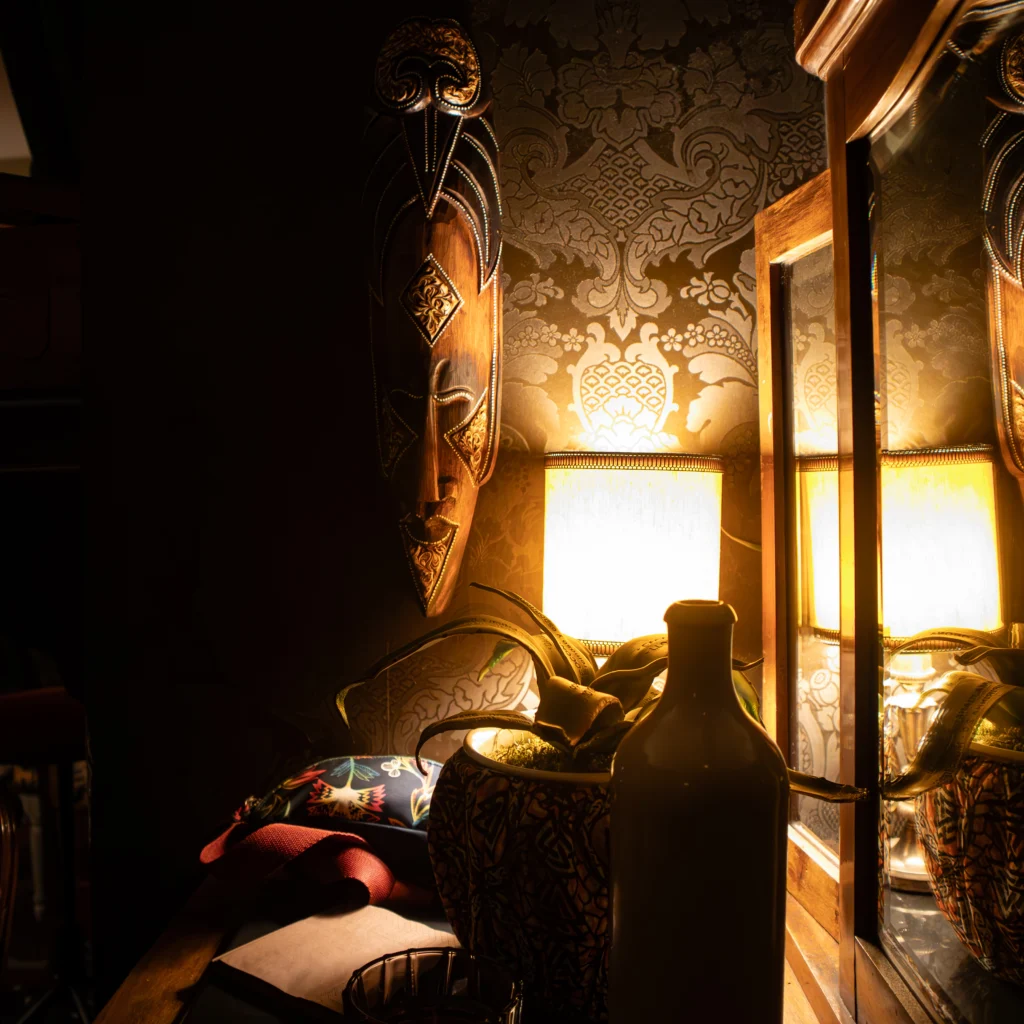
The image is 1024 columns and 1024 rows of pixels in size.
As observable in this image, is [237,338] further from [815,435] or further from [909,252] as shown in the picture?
[909,252]

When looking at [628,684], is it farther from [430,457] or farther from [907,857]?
[430,457]

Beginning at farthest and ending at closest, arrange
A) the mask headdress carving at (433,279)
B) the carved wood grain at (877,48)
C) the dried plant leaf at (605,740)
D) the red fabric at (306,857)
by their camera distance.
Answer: the mask headdress carving at (433,279), the red fabric at (306,857), the dried plant leaf at (605,740), the carved wood grain at (877,48)

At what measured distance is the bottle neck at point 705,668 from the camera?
55 centimetres

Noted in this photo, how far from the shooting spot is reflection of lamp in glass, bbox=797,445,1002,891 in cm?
40

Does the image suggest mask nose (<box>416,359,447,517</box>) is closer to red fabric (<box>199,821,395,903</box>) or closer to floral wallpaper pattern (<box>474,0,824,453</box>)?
floral wallpaper pattern (<box>474,0,824,453</box>)

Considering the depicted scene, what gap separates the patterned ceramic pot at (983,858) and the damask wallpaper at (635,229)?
823 millimetres

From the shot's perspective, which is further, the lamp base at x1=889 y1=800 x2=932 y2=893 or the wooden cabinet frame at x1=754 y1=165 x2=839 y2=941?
the wooden cabinet frame at x1=754 y1=165 x2=839 y2=941

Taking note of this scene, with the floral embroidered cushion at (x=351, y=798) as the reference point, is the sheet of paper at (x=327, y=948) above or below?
below

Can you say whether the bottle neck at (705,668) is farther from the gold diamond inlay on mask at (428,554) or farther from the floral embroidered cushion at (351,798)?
the gold diamond inlay on mask at (428,554)

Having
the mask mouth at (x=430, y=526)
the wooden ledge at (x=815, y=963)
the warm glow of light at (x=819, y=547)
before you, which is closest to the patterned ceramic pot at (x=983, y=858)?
the wooden ledge at (x=815, y=963)

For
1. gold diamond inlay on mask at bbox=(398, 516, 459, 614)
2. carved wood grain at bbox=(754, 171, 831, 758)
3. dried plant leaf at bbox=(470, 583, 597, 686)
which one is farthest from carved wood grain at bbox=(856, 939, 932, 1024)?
gold diamond inlay on mask at bbox=(398, 516, 459, 614)

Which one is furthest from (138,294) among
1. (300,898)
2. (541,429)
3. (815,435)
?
(815,435)

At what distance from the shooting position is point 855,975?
670mm

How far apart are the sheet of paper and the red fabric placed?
Result: 0.04 m
